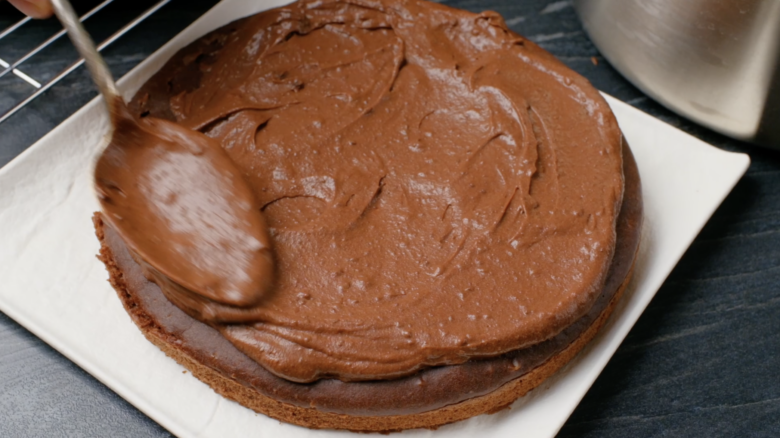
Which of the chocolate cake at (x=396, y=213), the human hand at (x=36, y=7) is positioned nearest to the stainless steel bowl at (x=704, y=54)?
the chocolate cake at (x=396, y=213)

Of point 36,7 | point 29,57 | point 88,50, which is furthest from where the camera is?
point 29,57

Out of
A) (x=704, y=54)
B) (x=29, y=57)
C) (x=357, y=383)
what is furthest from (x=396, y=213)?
(x=29, y=57)

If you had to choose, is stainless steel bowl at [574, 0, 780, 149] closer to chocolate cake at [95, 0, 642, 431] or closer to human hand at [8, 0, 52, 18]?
chocolate cake at [95, 0, 642, 431]

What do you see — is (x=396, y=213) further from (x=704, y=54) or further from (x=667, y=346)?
(x=704, y=54)

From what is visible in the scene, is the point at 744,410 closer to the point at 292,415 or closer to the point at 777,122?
the point at 777,122

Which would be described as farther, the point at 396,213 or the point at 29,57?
the point at 29,57

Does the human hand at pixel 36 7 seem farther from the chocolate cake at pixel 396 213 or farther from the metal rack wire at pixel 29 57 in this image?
the chocolate cake at pixel 396 213

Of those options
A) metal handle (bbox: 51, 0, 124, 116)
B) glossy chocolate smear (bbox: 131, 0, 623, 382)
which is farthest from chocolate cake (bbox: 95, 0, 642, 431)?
metal handle (bbox: 51, 0, 124, 116)
